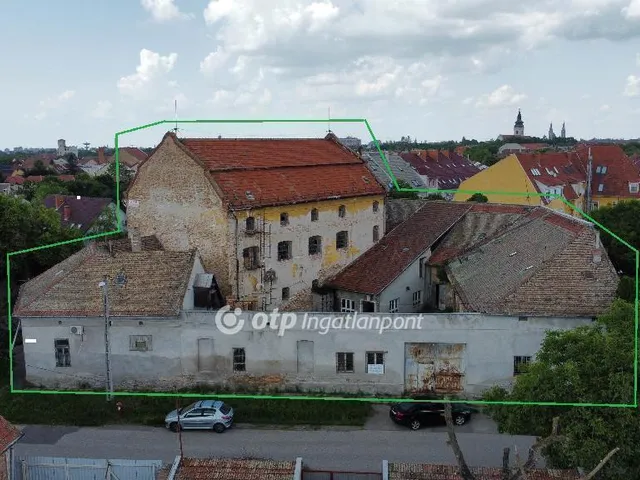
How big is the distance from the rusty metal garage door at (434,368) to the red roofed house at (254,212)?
865 centimetres

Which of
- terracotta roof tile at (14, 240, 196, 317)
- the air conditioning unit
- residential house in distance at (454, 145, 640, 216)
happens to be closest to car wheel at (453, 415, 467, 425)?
terracotta roof tile at (14, 240, 196, 317)

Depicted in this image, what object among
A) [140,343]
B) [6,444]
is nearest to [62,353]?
[140,343]

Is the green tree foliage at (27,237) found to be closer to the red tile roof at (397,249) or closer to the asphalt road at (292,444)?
the asphalt road at (292,444)

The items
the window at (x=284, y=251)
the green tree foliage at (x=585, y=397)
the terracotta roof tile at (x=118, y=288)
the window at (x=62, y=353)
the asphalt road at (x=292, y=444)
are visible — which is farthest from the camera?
the window at (x=284, y=251)

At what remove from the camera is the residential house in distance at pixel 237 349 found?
27859 millimetres

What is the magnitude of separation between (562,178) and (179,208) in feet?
149

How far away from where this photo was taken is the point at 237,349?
28578mm

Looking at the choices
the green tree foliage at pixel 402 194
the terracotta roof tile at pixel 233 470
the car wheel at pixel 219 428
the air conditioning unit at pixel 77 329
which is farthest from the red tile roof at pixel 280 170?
the green tree foliage at pixel 402 194

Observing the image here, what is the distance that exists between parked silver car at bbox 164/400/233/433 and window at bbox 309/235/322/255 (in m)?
13.6

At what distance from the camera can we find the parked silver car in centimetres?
2578

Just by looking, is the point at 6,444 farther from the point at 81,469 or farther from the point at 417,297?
the point at 417,297

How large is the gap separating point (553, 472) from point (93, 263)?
21.7 meters

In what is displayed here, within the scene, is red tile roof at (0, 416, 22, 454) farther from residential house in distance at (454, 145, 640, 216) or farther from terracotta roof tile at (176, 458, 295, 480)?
residential house in distance at (454, 145, 640, 216)

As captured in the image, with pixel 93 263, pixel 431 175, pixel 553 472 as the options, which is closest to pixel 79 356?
pixel 93 263
